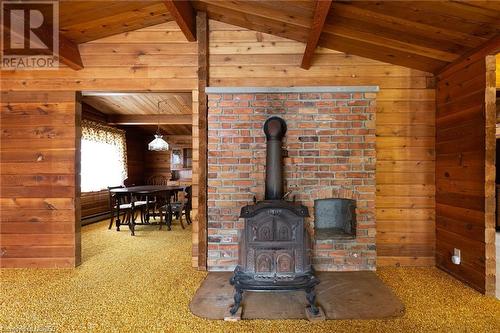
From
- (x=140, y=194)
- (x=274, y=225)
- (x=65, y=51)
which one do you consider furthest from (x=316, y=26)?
(x=140, y=194)

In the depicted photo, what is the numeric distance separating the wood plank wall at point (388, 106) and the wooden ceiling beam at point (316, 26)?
199 millimetres

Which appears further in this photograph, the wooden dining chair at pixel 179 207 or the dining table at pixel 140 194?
the wooden dining chair at pixel 179 207

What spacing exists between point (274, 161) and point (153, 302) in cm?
159

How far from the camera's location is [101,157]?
5.97m

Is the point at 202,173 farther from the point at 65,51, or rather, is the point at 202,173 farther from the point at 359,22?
the point at 359,22

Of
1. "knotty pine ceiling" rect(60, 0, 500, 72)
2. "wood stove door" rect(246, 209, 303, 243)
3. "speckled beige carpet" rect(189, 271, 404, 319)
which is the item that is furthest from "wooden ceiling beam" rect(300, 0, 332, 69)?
"speckled beige carpet" rect(189, 271, 404, 319)

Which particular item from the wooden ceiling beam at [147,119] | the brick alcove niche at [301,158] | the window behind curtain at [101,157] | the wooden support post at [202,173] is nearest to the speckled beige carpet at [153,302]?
the wooden support post at [202,173]

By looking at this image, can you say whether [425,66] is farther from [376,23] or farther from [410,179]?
[410,179]

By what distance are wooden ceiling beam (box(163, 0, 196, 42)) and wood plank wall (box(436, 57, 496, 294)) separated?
270 centimetres

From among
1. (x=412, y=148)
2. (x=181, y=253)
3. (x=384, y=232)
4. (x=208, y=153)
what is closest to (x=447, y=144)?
(x=412, y=148)

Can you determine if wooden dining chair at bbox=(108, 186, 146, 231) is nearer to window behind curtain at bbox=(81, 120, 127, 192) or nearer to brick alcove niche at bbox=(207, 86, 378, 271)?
window behind curtain at bbox=(81, 120, 127, 192)

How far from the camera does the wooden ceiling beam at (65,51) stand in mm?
2484

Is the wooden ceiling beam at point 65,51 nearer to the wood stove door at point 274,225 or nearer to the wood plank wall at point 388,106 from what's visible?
the wood plank wall at point 388,106

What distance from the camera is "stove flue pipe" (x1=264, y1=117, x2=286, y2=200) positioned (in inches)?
96.9
